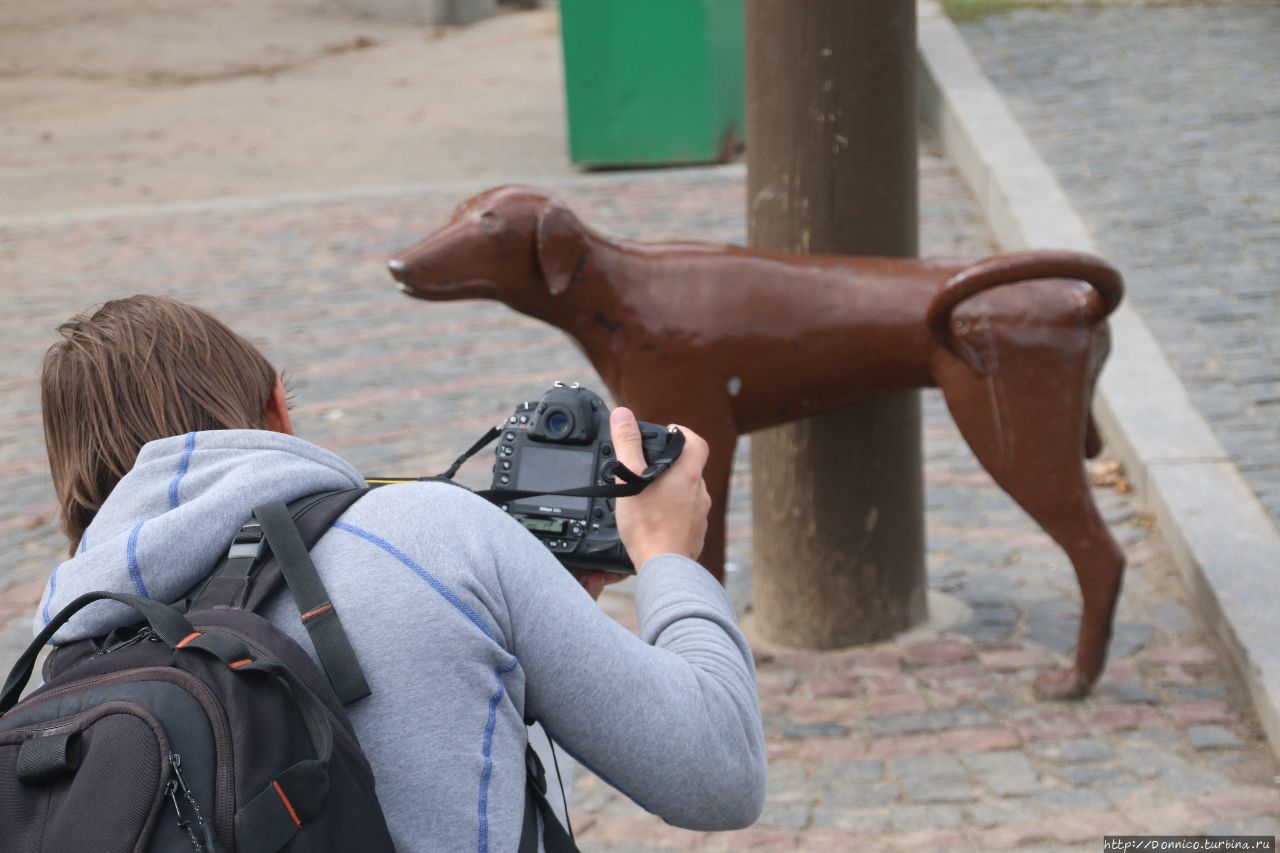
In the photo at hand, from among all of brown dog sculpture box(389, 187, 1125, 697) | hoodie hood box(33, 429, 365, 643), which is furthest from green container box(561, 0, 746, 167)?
hoodie hood box(33, 429, 365, 643)

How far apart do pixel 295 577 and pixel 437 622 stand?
6.2 inches

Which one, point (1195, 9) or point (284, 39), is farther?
point (284, 39)

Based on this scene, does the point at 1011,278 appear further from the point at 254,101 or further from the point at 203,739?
the point at 254,101

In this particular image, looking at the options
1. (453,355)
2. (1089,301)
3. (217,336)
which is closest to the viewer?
(217,336)

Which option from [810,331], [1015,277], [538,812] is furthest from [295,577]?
[1015,277]

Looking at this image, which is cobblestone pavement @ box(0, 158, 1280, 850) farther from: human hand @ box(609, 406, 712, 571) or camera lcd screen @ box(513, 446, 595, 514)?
human hand @ box(609, 406, 712, 571)

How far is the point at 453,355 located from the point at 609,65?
4.39 meters

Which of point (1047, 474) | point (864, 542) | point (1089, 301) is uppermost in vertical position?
point (1089, 301)

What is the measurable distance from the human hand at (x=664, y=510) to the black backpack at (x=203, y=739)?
450 mm

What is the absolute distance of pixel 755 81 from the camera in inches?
161

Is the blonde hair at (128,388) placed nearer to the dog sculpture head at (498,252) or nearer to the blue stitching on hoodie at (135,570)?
the blue stitching on hoodie at (135,570)

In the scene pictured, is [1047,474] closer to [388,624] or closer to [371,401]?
[388,624]

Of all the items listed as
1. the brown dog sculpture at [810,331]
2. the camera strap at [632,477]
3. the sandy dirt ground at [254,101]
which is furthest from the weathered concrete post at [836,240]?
the sandy dirt ground at [254,101]

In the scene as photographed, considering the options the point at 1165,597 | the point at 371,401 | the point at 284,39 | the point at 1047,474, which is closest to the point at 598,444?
the point at 1047,474
